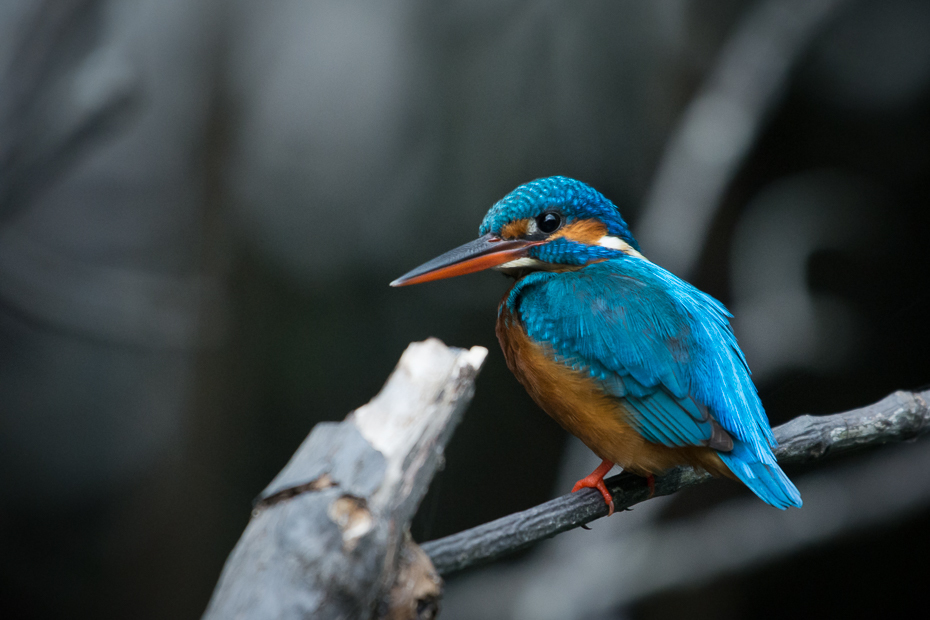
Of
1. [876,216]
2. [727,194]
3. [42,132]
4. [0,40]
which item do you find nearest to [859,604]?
[876,216]

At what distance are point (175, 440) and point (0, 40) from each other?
1.30 metres

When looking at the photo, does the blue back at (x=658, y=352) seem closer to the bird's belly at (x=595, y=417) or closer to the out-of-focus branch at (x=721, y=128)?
the bird's belly at (x=595, y=417)

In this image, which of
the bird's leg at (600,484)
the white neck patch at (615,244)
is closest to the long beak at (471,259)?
the white neck patch at (615,244)

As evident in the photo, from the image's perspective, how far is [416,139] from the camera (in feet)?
7.48

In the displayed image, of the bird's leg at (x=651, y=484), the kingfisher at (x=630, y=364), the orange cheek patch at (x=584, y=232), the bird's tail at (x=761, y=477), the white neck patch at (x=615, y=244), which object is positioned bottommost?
the bird's leg at (x=651, y=484)

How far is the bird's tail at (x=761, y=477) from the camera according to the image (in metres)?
0.96

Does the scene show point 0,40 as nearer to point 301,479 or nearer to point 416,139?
point 416,139

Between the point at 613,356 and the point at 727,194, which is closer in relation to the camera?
the point at 613,356

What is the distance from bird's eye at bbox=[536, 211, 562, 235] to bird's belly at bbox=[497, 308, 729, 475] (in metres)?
0.23

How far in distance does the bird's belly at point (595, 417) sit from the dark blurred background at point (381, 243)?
1044mm

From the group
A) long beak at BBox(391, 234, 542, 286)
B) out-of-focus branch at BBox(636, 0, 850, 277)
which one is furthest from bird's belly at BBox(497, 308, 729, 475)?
out-of-focus branch at BBox(636, 0, 850, 277)

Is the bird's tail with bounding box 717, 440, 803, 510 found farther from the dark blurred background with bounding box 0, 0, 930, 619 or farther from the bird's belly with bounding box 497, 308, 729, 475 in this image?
the dark blurred background with bounding box 0, 0, 930, 619

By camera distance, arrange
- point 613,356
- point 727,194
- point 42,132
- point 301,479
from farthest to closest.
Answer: point 727,194, point 42,132, point 613,356, point 301,479

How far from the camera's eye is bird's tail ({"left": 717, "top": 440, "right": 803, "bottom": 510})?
3.15 feet
